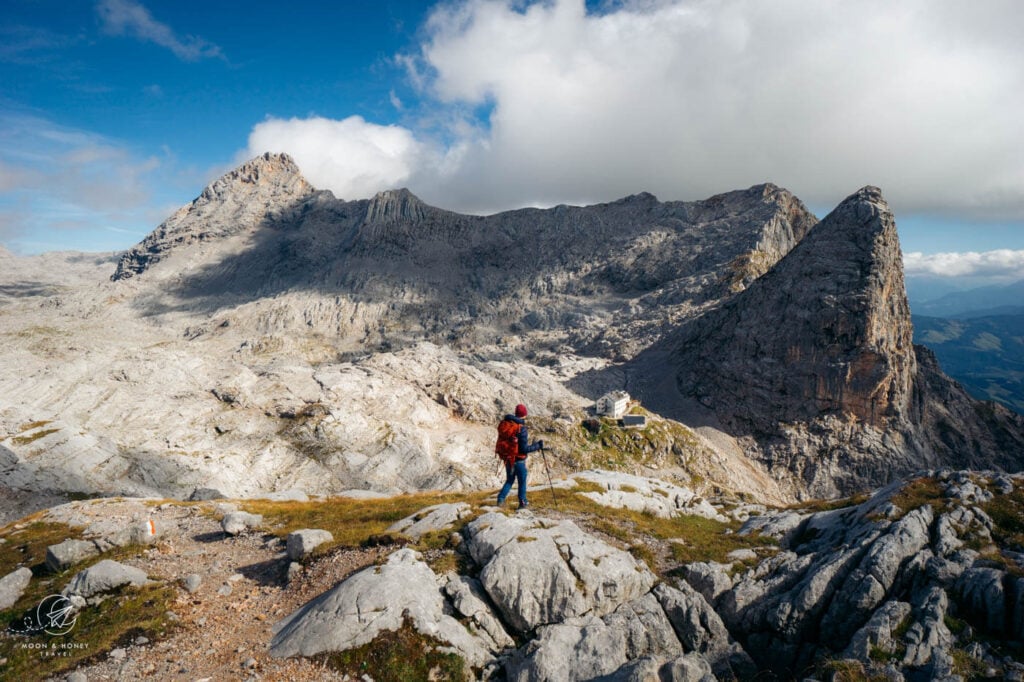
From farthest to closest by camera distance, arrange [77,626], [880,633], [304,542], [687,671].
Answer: [304,542] → [77,626] → [880,633] → [687,671]

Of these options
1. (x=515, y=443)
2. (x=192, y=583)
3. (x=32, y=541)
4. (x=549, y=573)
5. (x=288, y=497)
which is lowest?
(x=288, y=497)

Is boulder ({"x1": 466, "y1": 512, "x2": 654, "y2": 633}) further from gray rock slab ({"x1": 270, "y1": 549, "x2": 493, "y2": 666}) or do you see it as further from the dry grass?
the dry grass

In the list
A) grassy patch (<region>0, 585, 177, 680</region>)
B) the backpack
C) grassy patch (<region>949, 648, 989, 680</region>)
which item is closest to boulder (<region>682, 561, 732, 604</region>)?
grassy patch (<region>949, 648, 989, 680</region>)

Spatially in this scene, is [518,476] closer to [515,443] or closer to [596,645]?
[515,443]

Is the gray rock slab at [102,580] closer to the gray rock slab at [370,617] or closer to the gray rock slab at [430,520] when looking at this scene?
the gray rock slab at [370,617]

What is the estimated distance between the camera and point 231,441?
7212 centimetres

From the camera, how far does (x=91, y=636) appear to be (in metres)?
16.2

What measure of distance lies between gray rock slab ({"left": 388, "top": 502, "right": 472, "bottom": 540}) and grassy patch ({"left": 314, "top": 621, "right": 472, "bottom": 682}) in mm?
5999

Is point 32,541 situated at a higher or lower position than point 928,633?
higher

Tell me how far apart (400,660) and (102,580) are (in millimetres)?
13095

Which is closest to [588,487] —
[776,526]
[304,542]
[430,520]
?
[776,526]

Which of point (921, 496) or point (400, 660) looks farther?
point (921, 496)

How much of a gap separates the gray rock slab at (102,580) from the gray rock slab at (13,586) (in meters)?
2.44

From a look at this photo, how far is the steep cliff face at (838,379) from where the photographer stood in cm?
10675
